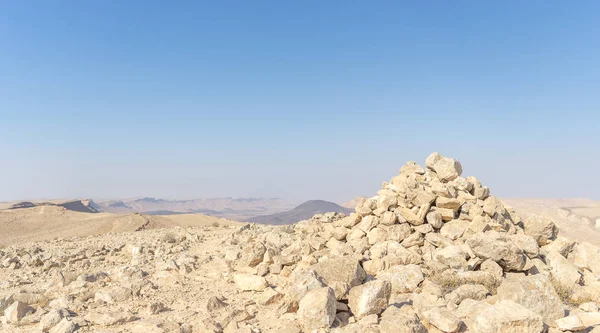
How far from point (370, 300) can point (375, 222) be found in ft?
14.2

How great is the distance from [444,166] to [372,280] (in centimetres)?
567

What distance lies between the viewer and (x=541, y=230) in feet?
33.3

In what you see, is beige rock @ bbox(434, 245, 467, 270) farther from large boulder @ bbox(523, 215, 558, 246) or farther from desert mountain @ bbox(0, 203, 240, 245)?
desert mountain @ bbox(0, 203, 240, 245)

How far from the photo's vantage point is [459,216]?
9938 mm

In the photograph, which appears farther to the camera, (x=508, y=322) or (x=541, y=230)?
(x=541, y=230)

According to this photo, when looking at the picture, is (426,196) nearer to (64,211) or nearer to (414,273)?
(414,273)

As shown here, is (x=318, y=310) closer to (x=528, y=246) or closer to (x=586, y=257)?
(x=528, y=246)

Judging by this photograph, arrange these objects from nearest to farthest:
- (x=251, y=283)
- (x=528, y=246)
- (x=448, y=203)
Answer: (x=251, y=283) < (x=528, y=246) < (x=448, y=203)

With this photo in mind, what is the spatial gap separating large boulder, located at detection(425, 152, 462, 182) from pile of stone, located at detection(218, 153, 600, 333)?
0.03 meters

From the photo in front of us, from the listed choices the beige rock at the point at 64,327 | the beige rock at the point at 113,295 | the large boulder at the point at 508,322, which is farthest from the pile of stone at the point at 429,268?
the beige rock at the point at 64,327

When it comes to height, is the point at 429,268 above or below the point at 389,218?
below

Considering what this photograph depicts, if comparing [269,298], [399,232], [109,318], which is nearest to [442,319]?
[269,298]

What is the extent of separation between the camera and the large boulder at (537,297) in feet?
19.6

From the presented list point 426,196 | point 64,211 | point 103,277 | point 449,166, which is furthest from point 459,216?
point 64,211
